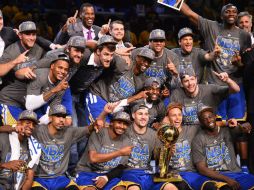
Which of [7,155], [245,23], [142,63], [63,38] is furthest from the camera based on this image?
[245,23]

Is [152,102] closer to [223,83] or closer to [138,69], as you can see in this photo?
[138,69]

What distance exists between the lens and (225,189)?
7.22 metres

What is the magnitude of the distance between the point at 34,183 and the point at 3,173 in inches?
12.8

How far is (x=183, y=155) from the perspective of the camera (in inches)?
296

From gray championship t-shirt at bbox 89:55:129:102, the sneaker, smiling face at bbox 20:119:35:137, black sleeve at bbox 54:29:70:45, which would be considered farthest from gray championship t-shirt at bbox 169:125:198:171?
black sleeve at bbox 54:29:70:45

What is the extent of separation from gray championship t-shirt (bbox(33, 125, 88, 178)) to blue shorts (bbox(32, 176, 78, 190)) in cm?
6

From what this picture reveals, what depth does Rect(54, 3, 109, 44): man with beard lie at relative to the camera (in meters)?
8.20

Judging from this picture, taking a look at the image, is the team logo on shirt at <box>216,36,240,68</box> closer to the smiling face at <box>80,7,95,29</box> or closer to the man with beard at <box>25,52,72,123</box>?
the smiling face at <box>80,7,95,29</box>

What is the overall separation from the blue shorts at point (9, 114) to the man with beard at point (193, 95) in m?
1.74

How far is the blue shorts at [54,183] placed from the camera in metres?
7.02

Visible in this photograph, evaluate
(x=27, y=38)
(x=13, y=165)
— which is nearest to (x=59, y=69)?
(x=27, y=38)

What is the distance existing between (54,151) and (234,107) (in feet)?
7.35

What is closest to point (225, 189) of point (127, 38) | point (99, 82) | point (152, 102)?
point (152, 102)

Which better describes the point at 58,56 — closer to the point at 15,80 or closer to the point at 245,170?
the point at 15,80
